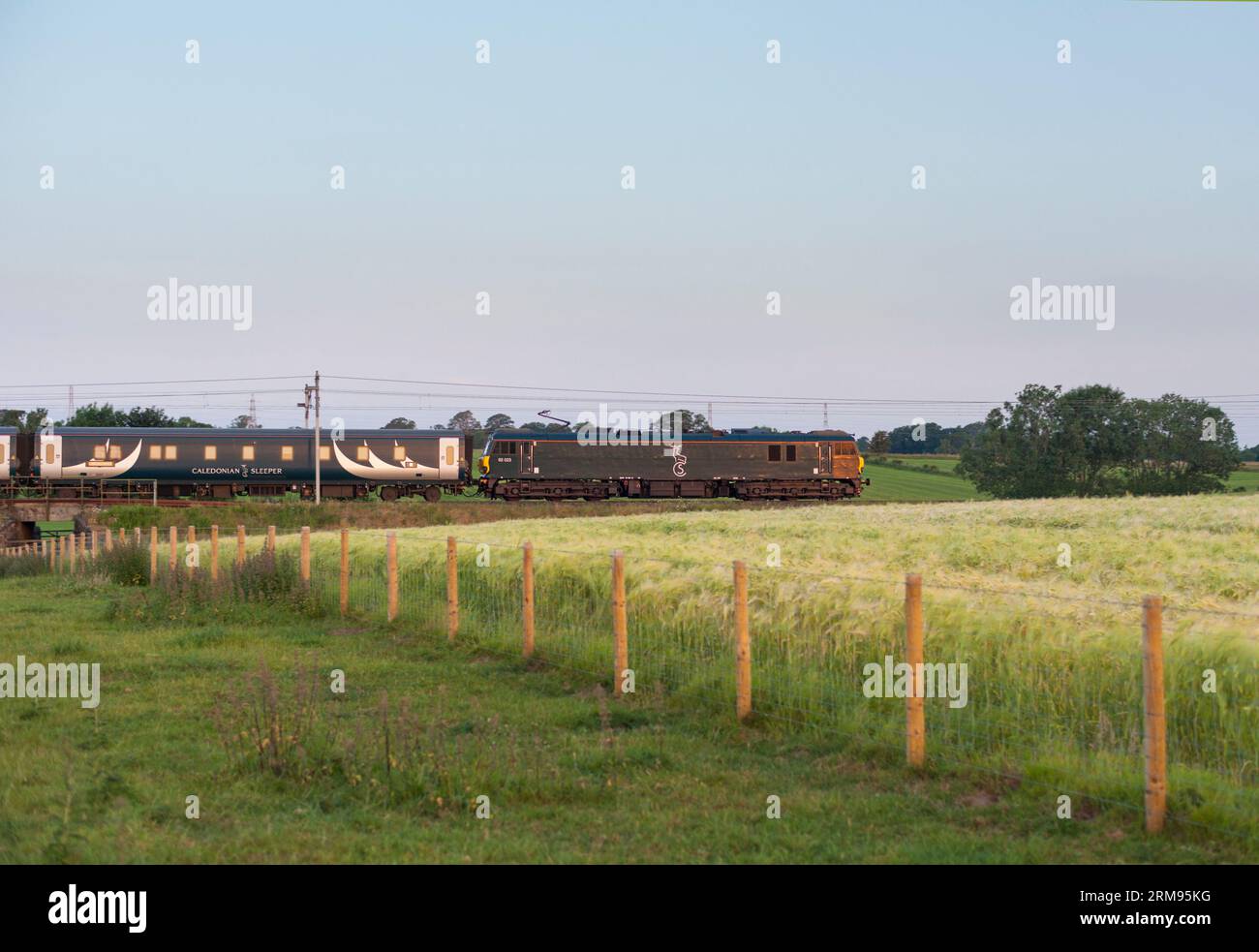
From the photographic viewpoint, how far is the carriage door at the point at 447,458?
58.0 meters

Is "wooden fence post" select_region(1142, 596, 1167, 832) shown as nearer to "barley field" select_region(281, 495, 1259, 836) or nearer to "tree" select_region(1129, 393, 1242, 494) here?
"barley field" select_region(281, 495, 1259, 836)

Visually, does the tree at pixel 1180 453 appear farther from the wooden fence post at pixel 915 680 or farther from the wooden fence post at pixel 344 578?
the wooden fence post at pixel 915 680

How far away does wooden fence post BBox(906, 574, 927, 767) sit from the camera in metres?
8.62

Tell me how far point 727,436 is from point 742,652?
47.3 meters

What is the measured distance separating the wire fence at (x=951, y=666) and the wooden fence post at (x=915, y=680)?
15mm

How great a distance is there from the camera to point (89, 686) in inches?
482

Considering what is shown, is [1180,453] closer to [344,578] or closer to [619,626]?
[344,578]

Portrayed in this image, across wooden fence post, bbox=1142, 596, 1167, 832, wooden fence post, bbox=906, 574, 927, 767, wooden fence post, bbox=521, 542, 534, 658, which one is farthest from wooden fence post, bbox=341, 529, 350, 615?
wooden fence post, bbox=1142, 596, 1167, 832

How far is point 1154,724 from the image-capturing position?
7094mm

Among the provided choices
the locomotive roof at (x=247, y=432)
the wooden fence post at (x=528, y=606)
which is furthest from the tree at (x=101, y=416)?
the wooden fence post at (x=528, y=606)
